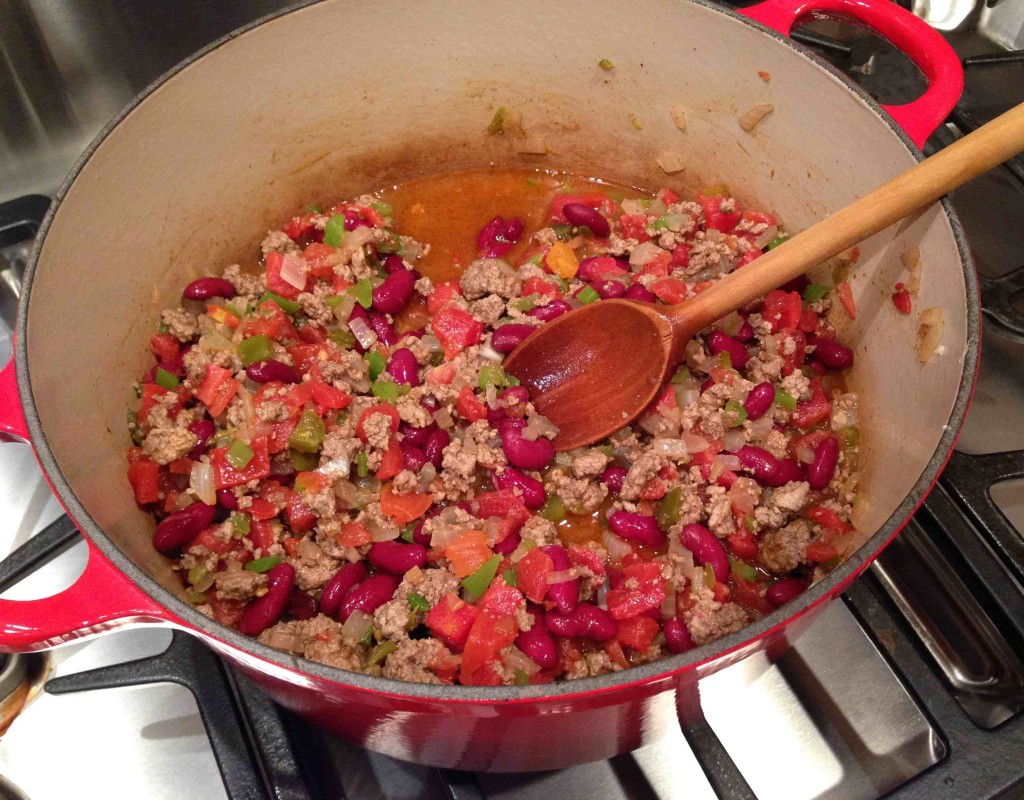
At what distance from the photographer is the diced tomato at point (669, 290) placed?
80.2 inches

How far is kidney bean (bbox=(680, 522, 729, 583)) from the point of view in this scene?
5.65ft

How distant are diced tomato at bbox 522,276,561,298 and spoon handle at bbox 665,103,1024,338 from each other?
41cm

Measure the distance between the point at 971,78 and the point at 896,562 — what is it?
1467 mm

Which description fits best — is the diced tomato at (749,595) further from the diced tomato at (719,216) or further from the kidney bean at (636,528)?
the diced tomato at (719,216)

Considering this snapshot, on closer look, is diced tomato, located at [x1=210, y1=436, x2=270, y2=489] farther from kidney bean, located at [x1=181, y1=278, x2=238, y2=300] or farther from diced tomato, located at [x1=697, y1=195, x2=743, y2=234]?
diced tomato, located at [x1=697, y1=195, x2=743, y2=234]

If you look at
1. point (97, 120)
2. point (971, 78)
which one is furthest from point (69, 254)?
point (971, 78)

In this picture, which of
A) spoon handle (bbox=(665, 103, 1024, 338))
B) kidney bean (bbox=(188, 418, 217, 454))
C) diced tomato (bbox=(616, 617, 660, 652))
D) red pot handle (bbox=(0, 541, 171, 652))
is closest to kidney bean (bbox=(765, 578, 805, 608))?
diced tomato (bbox=(616, 617, 660, 652))

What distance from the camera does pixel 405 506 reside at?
1.81 meters

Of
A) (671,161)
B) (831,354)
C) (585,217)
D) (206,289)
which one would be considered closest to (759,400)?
(831,354)

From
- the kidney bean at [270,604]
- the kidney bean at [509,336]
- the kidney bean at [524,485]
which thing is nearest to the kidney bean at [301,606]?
the kidney bean at [270,604]

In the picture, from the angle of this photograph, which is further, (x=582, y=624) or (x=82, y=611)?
(x=582, y=624)

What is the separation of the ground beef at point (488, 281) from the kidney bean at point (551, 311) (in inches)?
4.4

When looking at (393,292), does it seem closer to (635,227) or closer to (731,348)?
(635,227)

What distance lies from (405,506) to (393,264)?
710mm
